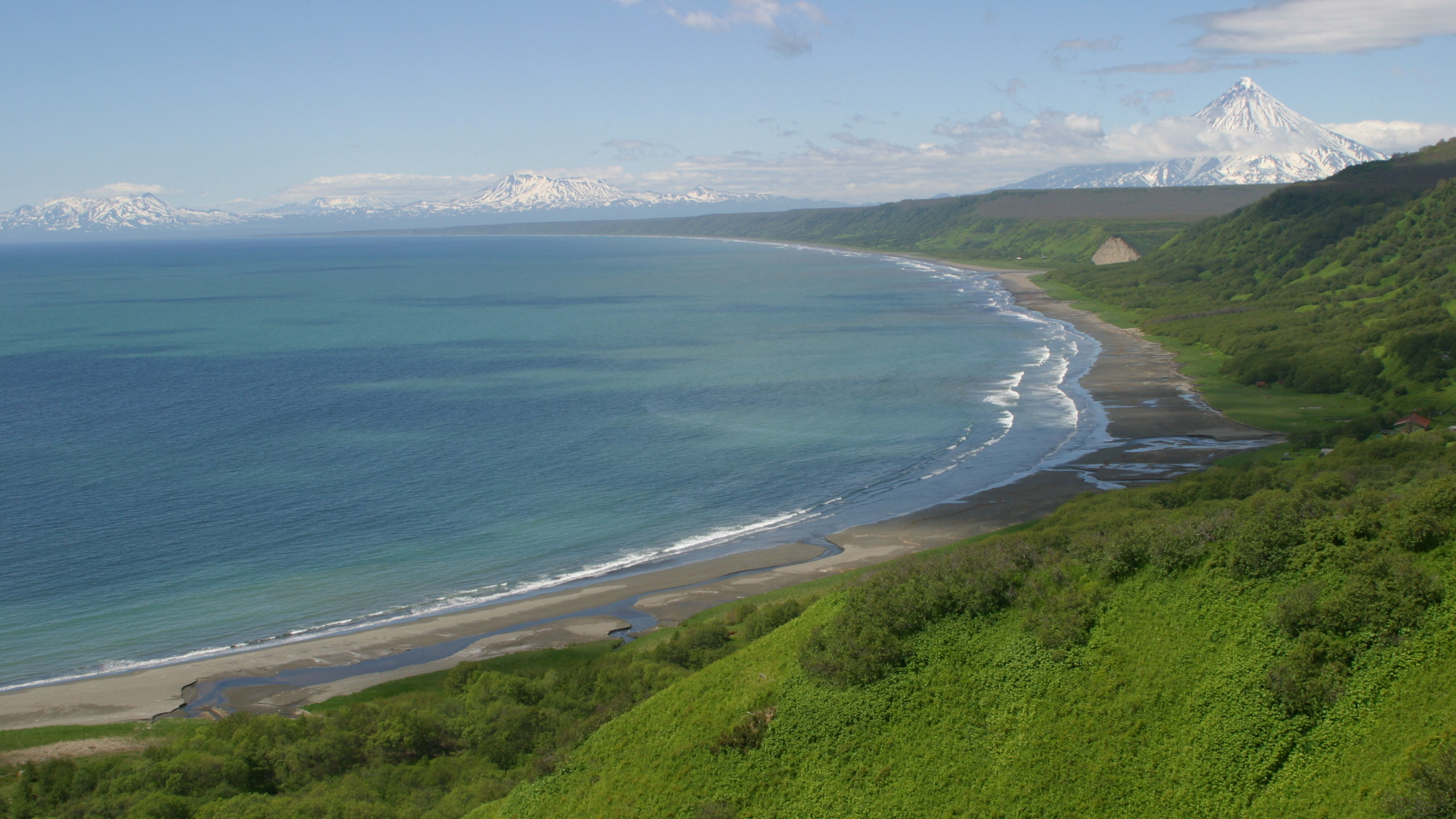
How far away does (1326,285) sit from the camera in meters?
115

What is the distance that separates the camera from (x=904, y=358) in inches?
3935

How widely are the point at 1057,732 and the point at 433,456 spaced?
50.5 m

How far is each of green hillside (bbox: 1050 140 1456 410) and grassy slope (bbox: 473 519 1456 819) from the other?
5831cm

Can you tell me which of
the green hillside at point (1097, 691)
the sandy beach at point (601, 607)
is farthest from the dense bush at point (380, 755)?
the sandy beach at point (601, 607)

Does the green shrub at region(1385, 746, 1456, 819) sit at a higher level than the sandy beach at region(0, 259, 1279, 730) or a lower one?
higher

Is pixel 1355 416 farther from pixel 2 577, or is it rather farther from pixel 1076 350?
pixel 2 577

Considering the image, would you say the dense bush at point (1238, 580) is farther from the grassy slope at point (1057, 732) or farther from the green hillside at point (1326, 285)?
the green hillside at point (1326, 285)

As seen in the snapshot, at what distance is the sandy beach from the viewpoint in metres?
32.6

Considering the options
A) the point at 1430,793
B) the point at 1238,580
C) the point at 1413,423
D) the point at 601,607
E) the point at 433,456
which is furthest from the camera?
the point at 433,456

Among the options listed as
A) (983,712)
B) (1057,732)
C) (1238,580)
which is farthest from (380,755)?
(1238,580)

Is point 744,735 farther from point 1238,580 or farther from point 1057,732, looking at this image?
point 1238,580

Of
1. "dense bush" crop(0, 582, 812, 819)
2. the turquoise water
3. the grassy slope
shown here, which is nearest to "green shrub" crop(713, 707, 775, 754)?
"dense bush" crop(0, 582, 812, 819)

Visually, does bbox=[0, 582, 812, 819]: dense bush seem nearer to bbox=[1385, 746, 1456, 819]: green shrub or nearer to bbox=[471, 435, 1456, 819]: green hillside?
bbox=[471, 435, 1456, 819]: green hillside

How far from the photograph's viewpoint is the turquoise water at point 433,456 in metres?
41.8
